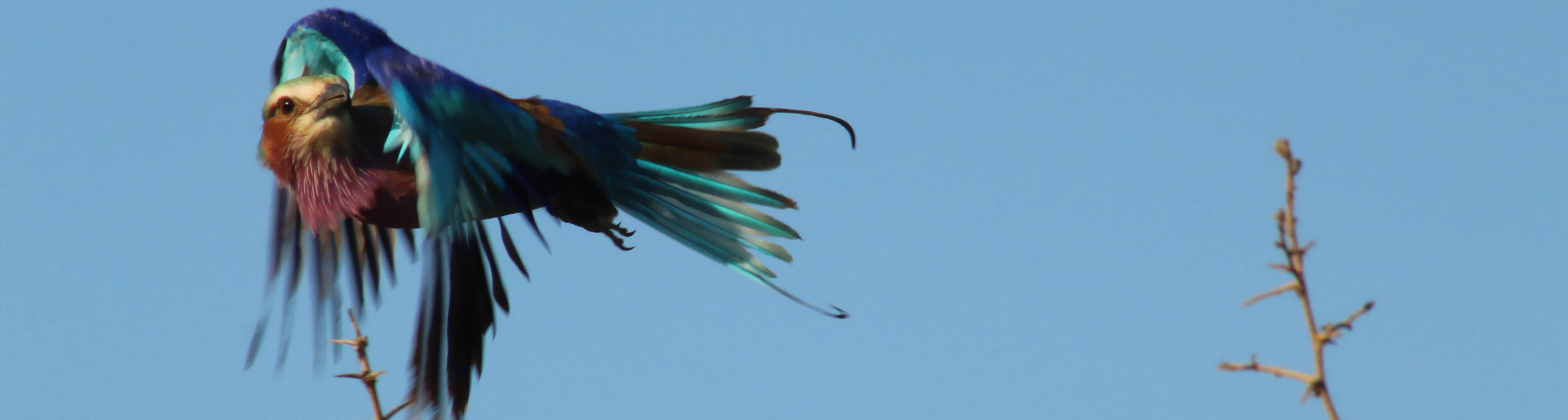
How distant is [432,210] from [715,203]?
1.13 meters

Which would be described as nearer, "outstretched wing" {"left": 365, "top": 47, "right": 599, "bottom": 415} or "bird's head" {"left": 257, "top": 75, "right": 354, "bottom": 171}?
"outstretched wing" {"left": 365, "top": 47, "right": 599, "bottom": 415}

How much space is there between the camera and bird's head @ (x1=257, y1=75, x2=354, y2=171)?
15.9 ft

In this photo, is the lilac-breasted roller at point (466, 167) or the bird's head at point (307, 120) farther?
the bird's head at point (307, 120)

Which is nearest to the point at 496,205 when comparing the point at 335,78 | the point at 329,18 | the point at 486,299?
the point at 486,299

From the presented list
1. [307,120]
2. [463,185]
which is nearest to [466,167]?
[463,185]

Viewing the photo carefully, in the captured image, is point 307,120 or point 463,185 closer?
point 463,185

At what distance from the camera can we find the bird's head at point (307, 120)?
4.85m

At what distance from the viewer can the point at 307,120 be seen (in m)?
4.91

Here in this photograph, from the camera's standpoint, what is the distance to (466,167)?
15.4ft

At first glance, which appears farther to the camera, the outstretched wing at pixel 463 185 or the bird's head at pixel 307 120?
the bird's head at pixel 307 120

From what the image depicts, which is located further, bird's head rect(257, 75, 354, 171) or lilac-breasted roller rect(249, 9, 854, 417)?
bird's head rect(257, 75, 354, 171)

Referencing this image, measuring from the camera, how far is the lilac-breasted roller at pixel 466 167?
462 centimetres

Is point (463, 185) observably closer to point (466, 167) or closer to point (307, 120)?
point (466, 167)

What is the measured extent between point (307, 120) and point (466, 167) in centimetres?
61
